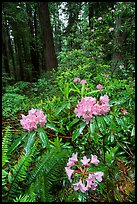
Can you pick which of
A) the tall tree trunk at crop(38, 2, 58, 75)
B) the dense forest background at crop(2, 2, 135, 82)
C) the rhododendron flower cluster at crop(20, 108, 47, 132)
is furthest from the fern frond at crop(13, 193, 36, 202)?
the tall tree trunk at crop(38, 2, 58, 75)

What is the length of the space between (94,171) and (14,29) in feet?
32.2

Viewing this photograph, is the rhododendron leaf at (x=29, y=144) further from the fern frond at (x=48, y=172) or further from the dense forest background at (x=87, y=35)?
the dense forest background at (x=87, y=35)

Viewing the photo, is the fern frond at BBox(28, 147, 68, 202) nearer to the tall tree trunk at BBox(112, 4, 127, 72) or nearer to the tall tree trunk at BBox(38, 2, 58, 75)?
the tall tree trunk at BBox(112, 4, 127, 72)

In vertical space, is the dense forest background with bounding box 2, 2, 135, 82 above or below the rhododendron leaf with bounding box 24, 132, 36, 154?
above

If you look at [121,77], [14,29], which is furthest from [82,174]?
[14,29]

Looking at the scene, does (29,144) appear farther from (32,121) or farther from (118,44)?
(118,44)

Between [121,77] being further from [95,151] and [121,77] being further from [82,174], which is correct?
[82,174]

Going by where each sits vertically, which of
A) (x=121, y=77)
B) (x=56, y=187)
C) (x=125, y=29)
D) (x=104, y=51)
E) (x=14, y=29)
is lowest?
(x=56, y=187)

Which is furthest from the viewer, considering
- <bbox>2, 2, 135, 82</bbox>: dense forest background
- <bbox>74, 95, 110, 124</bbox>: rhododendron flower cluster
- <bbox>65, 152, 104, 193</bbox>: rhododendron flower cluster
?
<bbox>2, 2, 135, 82</bbox>: dense forest background

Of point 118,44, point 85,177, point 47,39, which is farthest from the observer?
point 47,39

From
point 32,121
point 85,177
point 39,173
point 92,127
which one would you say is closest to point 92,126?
point 92,127

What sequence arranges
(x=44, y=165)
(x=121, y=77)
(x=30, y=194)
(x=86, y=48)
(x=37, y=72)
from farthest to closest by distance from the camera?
(x=37, y=72), (x=86, y=48), (x=121, y=77), (x=44, y=165), (x=30, y=194)

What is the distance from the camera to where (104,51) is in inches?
207

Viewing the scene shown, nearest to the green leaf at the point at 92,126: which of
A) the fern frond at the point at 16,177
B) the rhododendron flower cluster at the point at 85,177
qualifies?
the rhododendron flower cluster at the point at 85,177
